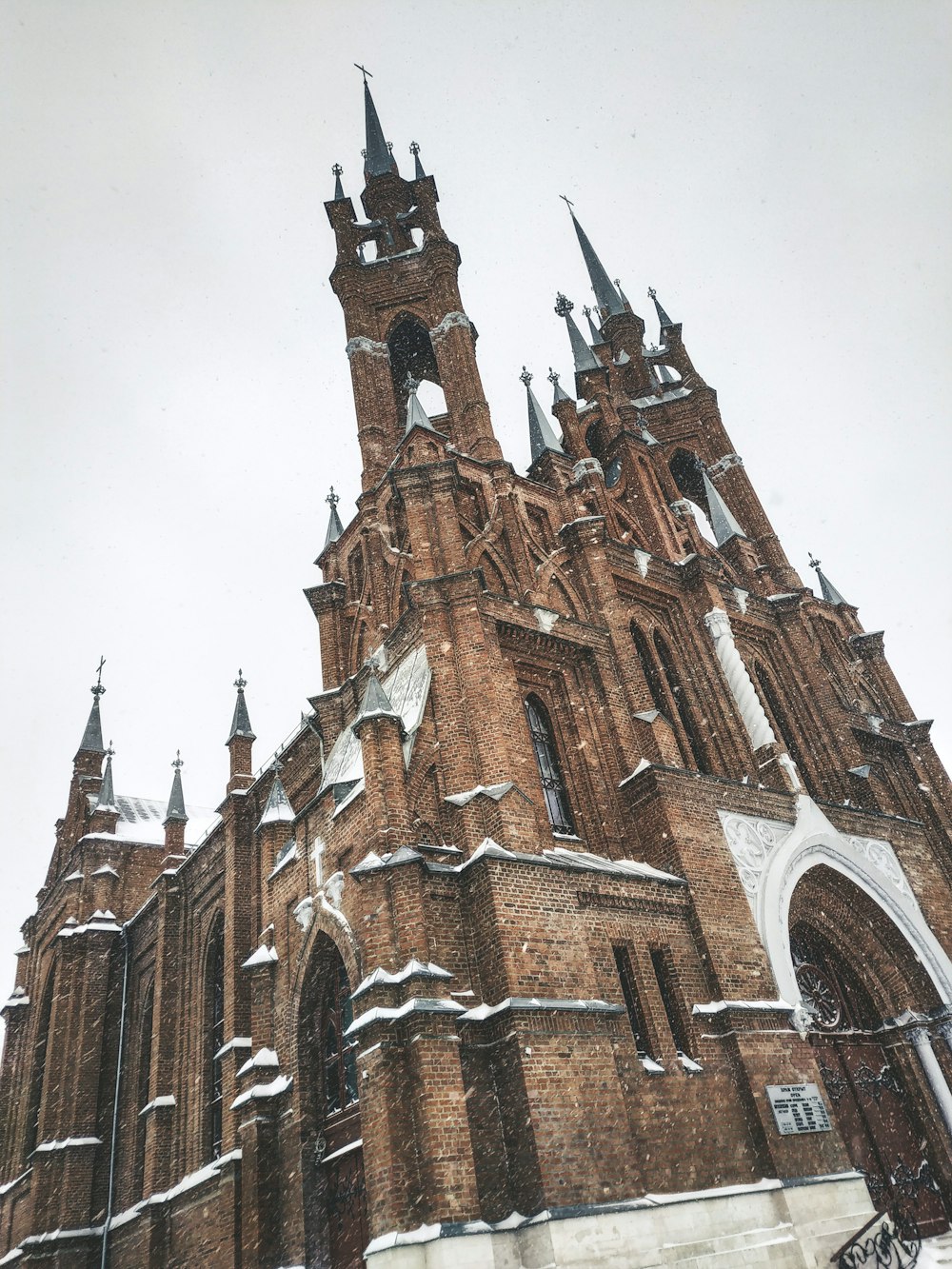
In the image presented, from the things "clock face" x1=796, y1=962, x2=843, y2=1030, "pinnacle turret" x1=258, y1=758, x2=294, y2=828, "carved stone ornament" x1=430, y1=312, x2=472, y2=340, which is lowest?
"clock face" x1=796, y1=962, x2=843, y2=1030

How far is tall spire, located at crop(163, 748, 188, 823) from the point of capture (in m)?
29.2

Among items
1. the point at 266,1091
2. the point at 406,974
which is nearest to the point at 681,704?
the point at 406,974

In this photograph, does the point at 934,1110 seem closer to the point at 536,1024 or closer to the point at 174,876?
the point at 536,1024

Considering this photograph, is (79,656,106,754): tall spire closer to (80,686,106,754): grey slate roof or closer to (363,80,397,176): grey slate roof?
(80,686,106,754): grey slate roof

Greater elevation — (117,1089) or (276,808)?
(276,808)

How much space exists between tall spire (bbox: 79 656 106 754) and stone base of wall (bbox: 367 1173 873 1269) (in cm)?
2582

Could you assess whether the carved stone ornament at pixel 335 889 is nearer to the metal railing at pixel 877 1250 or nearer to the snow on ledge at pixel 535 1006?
the snow on ledge at pixel 535 1006

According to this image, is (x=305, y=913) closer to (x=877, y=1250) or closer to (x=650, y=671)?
(x=650, y=671)

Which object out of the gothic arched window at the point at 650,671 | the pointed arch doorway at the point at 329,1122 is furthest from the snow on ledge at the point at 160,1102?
the gothic arched window at the point at 650,671

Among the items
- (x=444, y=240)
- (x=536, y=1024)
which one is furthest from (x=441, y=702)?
(x=444, y=240)

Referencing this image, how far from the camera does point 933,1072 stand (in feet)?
52.3

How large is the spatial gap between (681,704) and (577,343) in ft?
45.4

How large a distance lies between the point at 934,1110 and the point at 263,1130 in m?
11.3

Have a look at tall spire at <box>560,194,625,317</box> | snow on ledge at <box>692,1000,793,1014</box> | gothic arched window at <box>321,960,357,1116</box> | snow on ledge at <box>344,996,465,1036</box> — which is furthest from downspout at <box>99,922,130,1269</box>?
tall spire at <box>560,194,625,317</box>
